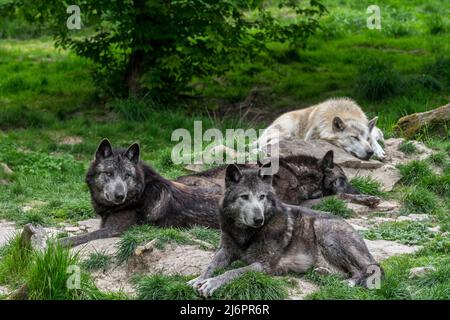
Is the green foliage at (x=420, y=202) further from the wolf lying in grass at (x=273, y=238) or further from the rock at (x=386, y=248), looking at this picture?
the wolf lying in grass at (x=273, y=238)

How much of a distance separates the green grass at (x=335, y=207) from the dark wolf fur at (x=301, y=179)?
467 mm

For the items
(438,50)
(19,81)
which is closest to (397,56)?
(438,50)

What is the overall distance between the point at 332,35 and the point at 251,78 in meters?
3.66

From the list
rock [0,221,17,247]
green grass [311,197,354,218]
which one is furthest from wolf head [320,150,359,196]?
rock [0,221,17,247]

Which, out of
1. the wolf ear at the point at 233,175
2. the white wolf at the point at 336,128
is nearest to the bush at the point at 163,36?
the white wolf at the point at 336,128

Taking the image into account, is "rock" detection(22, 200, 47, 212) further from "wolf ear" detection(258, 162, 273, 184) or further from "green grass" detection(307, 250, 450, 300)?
"green grass" detection(307, 250, 450, 300)

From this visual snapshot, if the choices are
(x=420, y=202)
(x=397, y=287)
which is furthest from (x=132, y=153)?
(x=420, y=202)

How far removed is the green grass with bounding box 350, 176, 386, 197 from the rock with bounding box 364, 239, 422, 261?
7.77 ft

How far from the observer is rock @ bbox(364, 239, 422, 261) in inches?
344

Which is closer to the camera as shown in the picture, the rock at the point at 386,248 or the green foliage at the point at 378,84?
the rock at the point at 386,248

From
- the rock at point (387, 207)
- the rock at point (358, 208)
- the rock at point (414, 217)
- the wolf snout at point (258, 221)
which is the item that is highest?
the wolf snout at point (258, 221)

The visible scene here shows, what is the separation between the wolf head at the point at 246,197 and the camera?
7.69 metres

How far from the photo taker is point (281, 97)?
19609 millimetres

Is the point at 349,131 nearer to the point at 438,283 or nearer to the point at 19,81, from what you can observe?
the point at 438,283
